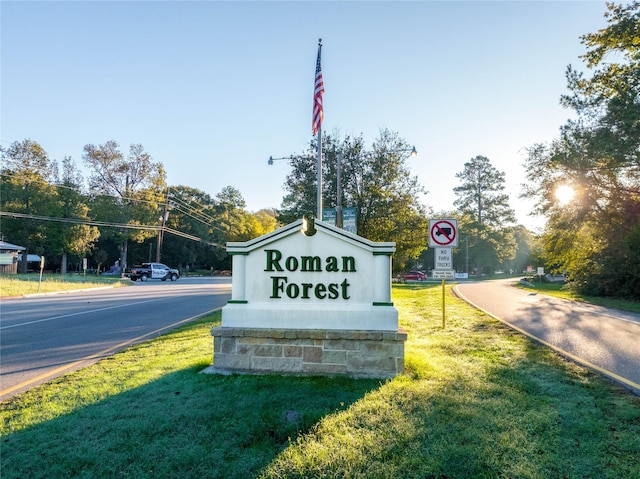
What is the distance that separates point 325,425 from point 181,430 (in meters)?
1.27

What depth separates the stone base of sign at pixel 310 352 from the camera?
189 inches

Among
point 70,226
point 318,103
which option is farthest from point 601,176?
point 70,226

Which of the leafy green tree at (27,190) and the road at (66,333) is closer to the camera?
the road at (66,333)

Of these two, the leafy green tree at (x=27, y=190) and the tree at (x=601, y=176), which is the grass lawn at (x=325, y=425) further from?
the leafy green tree at (x=27, y=190)

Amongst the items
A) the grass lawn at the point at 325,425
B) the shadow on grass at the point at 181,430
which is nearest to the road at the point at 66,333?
the grass lawn at the point at 325,425

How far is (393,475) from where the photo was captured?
2605mm

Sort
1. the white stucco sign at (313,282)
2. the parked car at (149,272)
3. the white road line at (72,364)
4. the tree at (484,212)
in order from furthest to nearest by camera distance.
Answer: the tree at (484,212)
the parked car at (149,272)
the white stucco sign at (313,282)
the white road line at (72,364)

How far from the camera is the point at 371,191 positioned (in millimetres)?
16859

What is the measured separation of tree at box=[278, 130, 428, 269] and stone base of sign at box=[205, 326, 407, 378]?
1214 cm

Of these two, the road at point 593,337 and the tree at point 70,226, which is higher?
the tree at point 70,226

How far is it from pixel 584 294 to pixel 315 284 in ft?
80.1

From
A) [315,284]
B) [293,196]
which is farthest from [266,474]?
[293,196]

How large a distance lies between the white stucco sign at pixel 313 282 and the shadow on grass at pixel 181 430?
0.84 meters

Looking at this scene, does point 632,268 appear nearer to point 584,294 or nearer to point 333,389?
point 584,294
